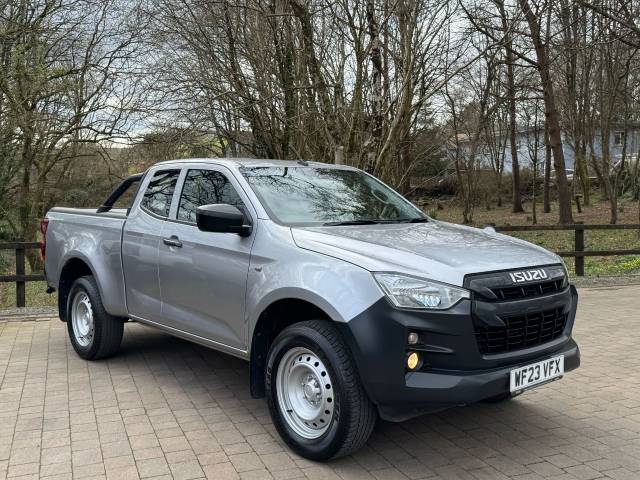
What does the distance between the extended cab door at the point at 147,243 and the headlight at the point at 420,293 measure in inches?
93.5

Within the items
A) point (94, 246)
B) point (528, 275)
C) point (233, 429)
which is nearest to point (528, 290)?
point (528, 275)

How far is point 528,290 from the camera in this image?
377cm

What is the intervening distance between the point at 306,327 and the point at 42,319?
19.5 feet

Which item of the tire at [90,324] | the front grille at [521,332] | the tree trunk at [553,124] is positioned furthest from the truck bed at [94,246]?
the tree trunk at [553,124]

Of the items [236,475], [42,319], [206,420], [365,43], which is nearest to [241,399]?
[206,420]

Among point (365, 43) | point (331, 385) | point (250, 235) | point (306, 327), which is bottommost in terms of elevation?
point (331, 385)

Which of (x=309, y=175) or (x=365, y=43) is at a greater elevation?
(x=365, y=43)

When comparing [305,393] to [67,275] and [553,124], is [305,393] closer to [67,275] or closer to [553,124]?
[67,275]

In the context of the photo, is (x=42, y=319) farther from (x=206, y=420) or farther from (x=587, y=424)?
(x=587, y=424)

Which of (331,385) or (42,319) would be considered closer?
(331,385)

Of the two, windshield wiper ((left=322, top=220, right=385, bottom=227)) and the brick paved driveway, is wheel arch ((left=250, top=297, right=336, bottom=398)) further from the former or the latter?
windshield wiper ((left=322, top=220, right=385, bottom=227))

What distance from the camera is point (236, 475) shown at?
363 centimetres

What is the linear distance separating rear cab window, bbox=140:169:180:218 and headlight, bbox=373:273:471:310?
98.3 inches

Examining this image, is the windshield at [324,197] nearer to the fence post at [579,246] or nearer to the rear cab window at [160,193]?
the rear cab window at [160,193]
